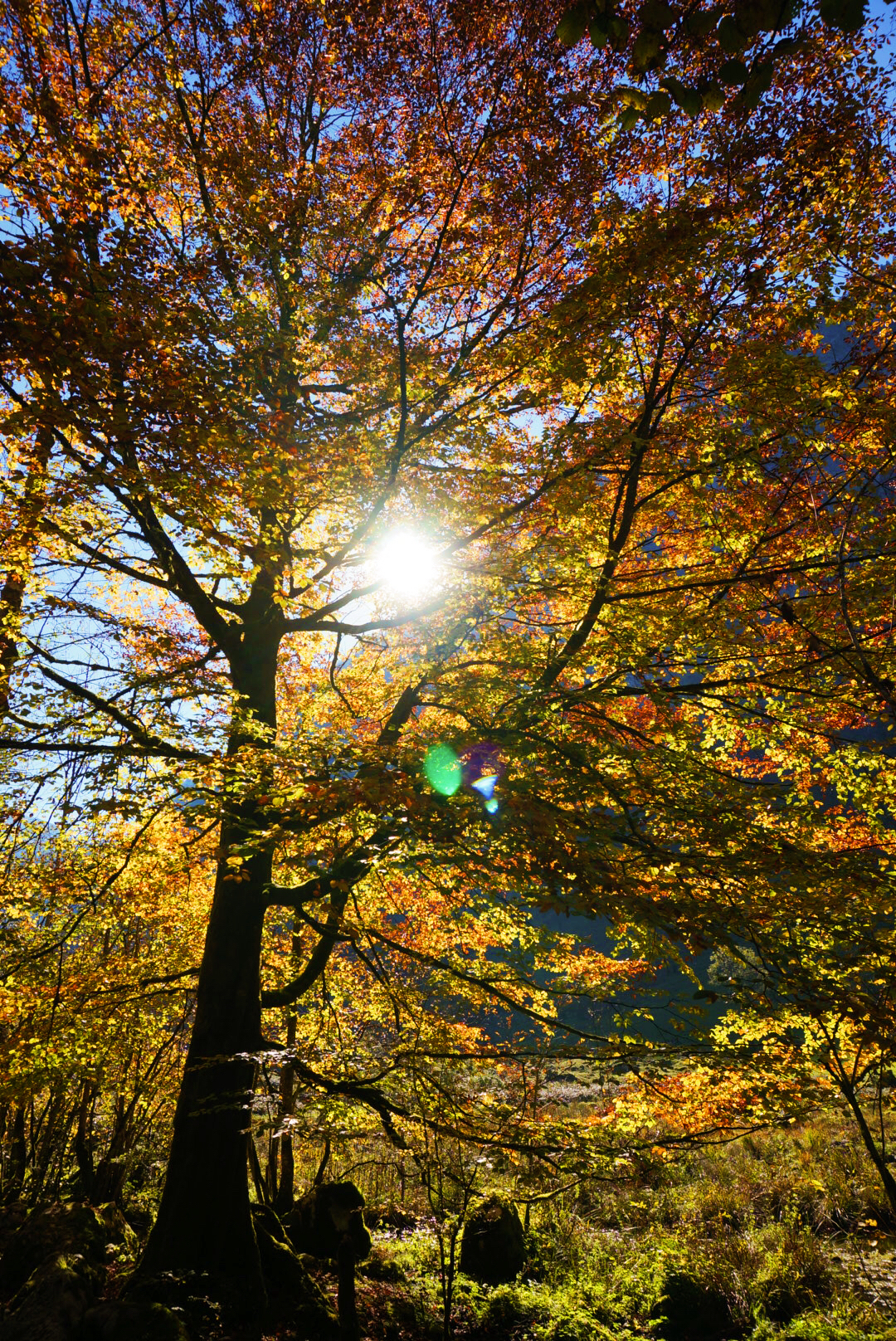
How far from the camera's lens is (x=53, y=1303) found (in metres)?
5.31

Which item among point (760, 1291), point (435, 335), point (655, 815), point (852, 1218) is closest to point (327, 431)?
point (435, 335)

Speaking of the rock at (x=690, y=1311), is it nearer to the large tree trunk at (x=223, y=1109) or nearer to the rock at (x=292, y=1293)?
the rock at (x=292, y=1293)

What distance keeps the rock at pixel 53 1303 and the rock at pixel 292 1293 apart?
154 cm

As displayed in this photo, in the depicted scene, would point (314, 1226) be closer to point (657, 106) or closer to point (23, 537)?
point (23, 537)

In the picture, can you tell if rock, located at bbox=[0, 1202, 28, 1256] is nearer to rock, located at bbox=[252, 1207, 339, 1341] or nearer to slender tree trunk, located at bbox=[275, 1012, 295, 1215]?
rock, located at bbox=[252, 1207, 339, 1341]

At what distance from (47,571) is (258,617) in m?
2.32

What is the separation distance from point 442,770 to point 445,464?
424 cm

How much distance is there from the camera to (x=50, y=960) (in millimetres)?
6137

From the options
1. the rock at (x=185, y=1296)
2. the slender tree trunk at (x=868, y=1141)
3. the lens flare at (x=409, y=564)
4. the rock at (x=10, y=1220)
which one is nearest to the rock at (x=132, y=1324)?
the rock at (x=185, y=1296)

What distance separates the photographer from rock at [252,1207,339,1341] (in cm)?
581

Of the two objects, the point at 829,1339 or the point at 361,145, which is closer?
the point at 829,1339

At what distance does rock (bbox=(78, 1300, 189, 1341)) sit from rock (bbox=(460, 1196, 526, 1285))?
5.41 meters

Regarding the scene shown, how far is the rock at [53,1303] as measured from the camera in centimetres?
504

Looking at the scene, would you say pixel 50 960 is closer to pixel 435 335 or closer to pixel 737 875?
pixel 737 875
